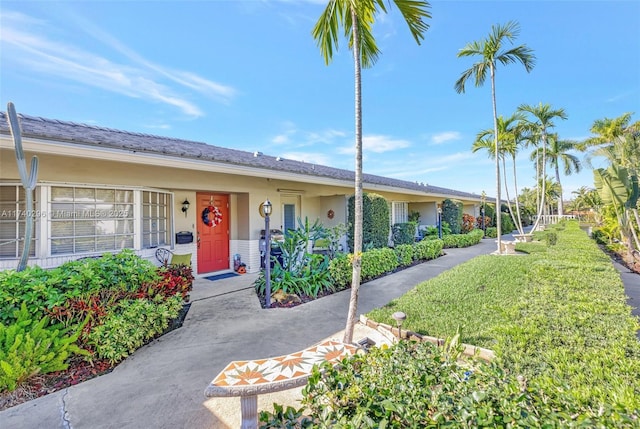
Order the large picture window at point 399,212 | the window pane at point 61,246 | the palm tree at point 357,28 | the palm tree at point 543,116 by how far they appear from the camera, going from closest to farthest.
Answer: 1. the palm tree at point 357,28
2. the window pane at point 61,246
3. the palm tree at point 543,116
4. the large picture window at point 399,212

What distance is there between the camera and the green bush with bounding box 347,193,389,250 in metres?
10.5

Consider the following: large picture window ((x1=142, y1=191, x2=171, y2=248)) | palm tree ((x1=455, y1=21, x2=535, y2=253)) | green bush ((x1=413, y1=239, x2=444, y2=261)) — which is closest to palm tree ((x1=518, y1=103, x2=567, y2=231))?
palm tree ((x1=455, y1=21, x2=535, y2=253))

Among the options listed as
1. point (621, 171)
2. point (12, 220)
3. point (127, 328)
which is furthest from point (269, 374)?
point (621, 171)

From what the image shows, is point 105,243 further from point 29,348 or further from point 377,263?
point 377,263

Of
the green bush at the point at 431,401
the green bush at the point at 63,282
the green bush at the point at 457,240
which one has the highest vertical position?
the green bush at the point at 63,282

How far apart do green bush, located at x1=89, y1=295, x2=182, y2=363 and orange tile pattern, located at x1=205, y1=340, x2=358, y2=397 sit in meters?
2.31

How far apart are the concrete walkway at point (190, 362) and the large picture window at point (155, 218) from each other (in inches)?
73.7

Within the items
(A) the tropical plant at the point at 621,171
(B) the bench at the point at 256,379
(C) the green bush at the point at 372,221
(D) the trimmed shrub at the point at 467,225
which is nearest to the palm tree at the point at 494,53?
(A) the tropical plant at the point at 621,171

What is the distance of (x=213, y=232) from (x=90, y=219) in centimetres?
362

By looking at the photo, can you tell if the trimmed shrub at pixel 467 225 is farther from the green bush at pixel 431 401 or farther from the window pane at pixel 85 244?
the window pane at pixel 85 244

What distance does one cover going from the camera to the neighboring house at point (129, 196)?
5.35m

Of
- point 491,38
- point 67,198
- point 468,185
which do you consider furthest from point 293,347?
point 468,185

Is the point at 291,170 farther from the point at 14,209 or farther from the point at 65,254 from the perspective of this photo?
the point at 14,209

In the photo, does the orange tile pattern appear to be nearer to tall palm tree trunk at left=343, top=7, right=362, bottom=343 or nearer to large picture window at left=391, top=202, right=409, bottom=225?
tall palm tree trunk at left=343, top=7, right=362, bottom=343
